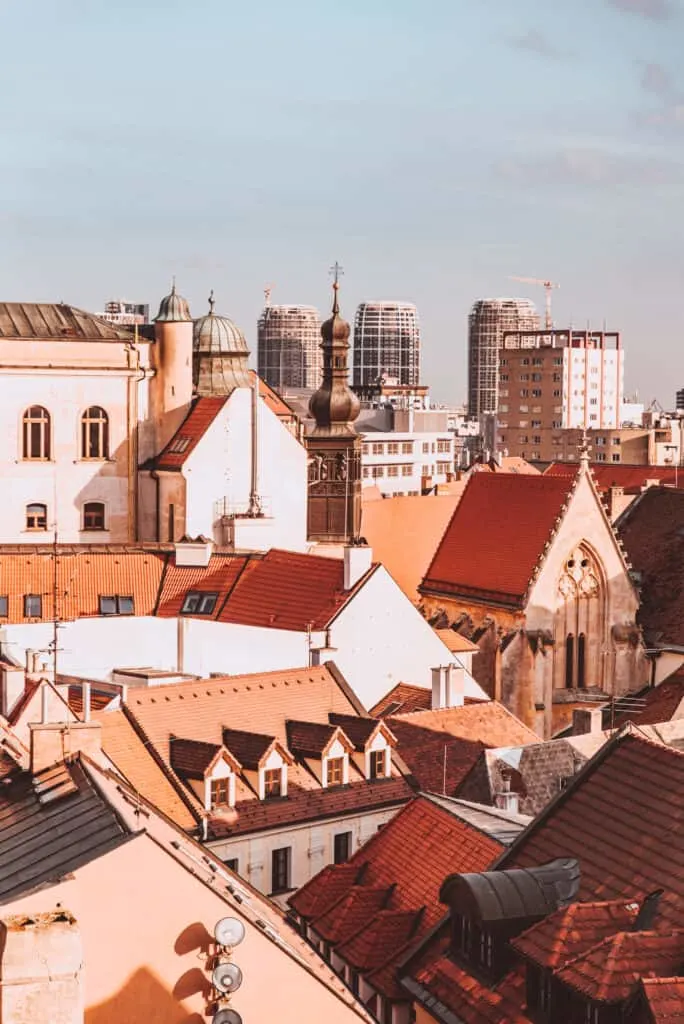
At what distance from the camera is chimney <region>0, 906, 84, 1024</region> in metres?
14.6

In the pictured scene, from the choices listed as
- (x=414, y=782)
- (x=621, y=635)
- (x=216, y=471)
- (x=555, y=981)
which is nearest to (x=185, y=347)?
(x=216, y=471)

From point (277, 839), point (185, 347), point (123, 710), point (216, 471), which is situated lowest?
point (277, 839)

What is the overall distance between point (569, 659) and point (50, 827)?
45.4 m

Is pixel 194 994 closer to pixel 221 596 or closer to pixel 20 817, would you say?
pixel 20 817

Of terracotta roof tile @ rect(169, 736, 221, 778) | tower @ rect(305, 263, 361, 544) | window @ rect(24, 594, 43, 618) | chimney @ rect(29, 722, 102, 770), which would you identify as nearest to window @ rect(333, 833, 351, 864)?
terracotta roof tile @ rect(169, 736, 221, 778)

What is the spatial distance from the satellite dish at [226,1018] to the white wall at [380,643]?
29.1 meters

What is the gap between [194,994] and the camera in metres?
17.7

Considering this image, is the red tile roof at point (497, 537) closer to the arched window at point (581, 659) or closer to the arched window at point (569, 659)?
the arched window at point (569, 659)

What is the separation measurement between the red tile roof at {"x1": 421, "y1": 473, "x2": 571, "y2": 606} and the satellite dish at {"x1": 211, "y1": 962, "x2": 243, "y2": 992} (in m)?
46.7

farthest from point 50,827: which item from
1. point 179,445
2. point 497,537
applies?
point 497,537

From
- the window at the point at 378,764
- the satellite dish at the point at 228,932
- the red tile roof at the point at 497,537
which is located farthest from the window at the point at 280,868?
the red tile roof at the point at 497,537

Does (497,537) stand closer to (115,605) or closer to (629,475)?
(115,605)

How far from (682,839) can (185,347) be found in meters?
45.5

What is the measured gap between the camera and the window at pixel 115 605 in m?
54.5
